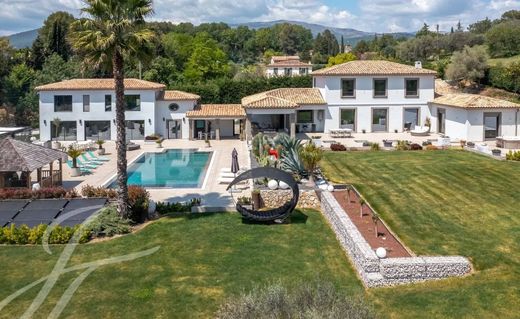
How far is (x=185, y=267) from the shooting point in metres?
15.3

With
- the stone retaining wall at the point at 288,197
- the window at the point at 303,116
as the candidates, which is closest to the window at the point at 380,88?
the window at the point at 303,116

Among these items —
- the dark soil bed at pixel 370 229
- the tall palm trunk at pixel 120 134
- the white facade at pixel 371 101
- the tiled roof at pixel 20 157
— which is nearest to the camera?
the dark soil bed at pixel 370 229

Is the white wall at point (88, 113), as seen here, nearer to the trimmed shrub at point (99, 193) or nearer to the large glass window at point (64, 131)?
the large glass window at point (64, 131)

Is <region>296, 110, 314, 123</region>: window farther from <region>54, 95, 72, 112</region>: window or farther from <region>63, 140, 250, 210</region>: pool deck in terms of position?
<region>54, 95, 72, 112</region>: window

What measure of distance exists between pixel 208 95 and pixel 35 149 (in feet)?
97.2

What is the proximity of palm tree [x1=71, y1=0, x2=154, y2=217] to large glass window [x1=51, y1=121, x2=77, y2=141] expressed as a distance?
94.7 feet

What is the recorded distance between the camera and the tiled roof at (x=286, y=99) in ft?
135

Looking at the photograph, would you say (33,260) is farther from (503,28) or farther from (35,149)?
(503,28)

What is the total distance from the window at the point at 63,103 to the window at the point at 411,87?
2949cm

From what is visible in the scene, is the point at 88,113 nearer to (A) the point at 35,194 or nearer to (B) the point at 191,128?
(B) the point at 191,128

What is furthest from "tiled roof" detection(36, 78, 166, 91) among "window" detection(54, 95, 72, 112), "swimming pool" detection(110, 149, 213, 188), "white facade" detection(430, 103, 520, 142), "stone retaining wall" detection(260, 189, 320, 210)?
"stone retaining wall" detection(260, 189, 320, 210)

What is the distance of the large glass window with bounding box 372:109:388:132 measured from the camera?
47.4 meters

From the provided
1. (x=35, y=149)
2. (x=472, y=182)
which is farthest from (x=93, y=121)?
(x=472, y=182)

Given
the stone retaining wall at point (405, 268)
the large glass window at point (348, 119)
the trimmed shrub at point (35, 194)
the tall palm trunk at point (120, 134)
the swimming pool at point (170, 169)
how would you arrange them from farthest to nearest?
the large glass window at point (348, 119), the swimming pool at point (170, 169), the trimmed shrub at point (35, 194), the tall palm trunk at point (120, 134), the stone retaining wall at point (405, 268)
